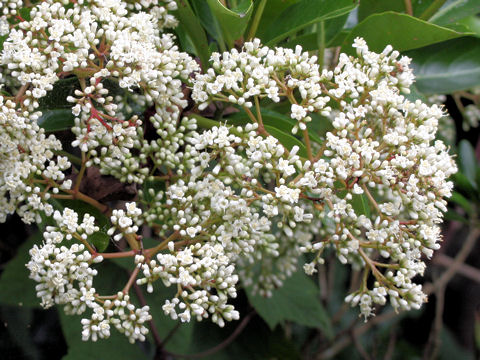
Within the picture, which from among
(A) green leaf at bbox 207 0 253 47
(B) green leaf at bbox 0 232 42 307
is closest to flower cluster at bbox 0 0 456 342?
(A) green leaf at bbox 207 0 253 47

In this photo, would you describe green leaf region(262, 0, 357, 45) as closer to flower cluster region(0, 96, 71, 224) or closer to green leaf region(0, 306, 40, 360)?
flower cluster region(0, 96, 71, 224)

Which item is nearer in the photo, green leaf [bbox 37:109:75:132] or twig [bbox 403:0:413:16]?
green leaf [bbox 37:109:75:132]

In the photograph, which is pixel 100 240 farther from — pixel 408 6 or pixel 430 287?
pixel 430 287

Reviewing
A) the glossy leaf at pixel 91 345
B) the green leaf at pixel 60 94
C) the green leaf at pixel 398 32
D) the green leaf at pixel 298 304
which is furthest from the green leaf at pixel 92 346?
the green leaf at pixel 398 32

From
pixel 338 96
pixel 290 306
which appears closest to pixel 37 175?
pixel 338 96

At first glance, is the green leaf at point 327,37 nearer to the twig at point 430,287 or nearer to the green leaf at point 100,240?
the green leaf at point 100,240

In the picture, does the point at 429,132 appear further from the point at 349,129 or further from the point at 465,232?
the point at 465,232
